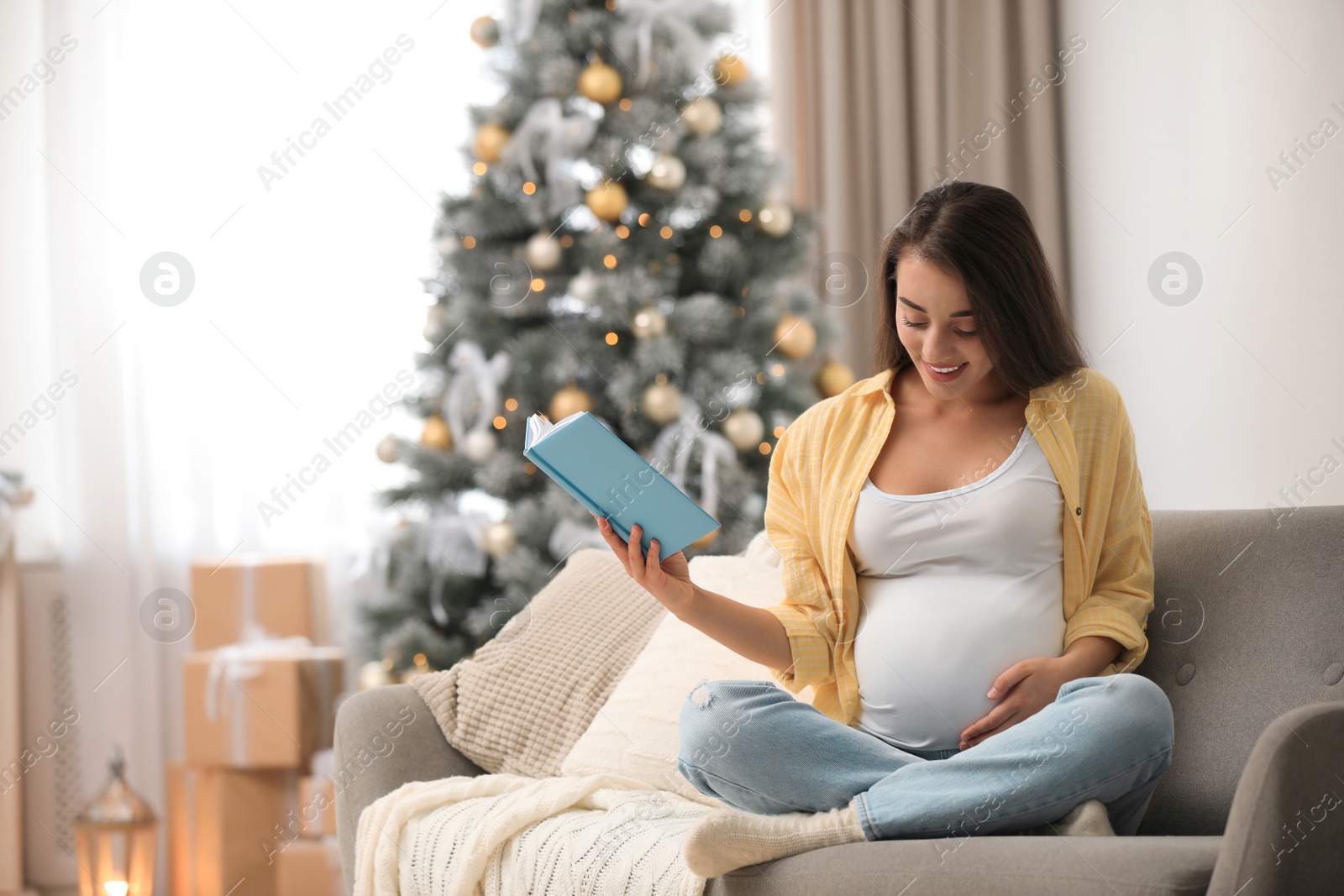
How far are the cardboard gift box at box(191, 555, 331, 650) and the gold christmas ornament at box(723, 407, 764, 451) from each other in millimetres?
1144

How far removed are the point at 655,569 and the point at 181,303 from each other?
2.14 metres

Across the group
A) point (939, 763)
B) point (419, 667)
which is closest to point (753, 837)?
point (939, 763)

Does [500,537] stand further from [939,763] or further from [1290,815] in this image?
[1290,815]

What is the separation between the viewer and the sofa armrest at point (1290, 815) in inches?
36.6

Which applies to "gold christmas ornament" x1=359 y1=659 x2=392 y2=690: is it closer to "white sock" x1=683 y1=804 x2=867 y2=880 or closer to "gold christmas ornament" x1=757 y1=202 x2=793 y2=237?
"gold christmas ornament" x1=757 y1=202 x2=793 y2=237

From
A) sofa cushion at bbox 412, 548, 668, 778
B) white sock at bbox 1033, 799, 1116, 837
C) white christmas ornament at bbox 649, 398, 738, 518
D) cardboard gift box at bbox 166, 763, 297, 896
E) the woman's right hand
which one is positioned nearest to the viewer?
white sock at bbox 1033, 799, 1116, 837

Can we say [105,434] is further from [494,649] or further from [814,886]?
[814,886]

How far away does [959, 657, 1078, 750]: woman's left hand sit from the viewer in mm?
1293

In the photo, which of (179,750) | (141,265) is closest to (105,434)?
(141,265)

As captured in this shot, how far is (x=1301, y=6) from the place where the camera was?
2.03m

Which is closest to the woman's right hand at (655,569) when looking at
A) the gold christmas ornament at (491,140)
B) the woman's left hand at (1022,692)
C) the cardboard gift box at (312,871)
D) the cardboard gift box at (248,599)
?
the woman's left hand at (1022,692)

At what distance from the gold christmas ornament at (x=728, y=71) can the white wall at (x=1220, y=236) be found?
90 cm

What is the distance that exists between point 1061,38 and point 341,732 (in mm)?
2560

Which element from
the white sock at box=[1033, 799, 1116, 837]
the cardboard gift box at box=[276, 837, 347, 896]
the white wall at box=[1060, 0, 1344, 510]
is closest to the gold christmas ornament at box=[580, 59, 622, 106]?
the white wall at box=[1060, 0, 1344, 510]
